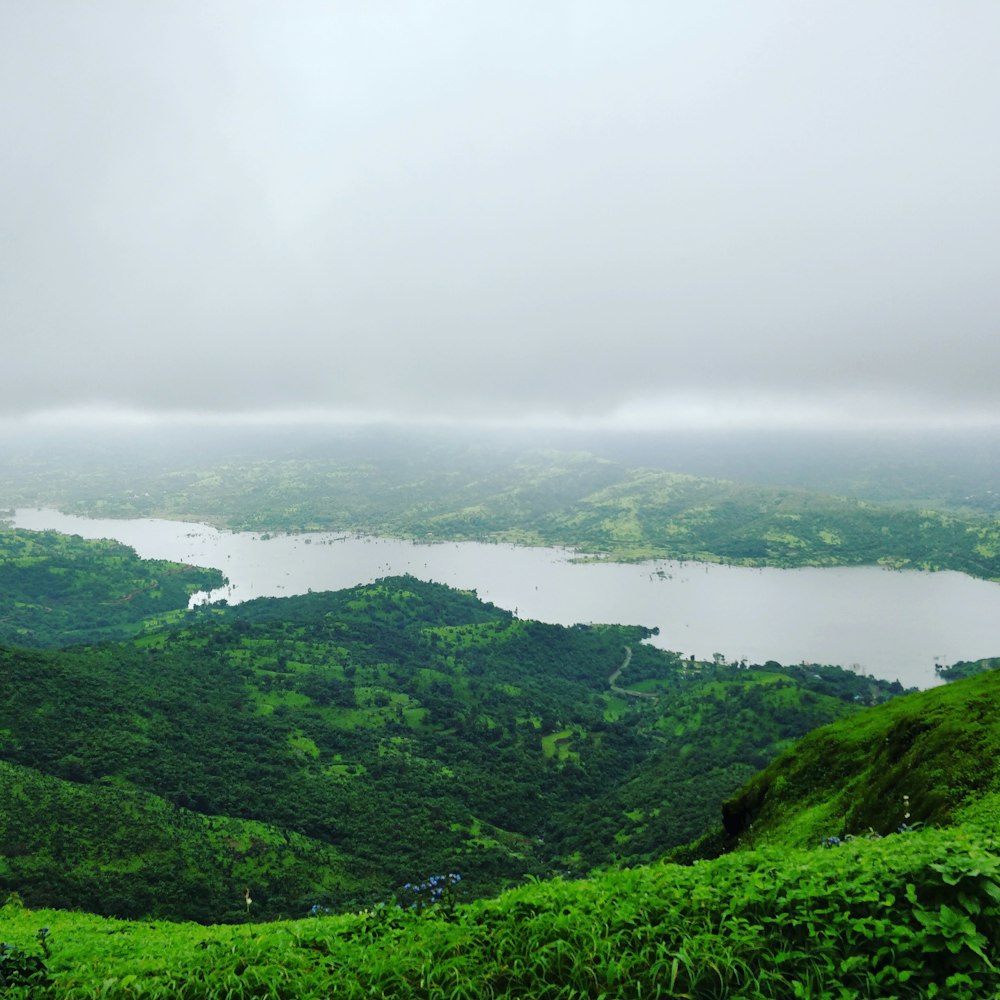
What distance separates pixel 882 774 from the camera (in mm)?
18266

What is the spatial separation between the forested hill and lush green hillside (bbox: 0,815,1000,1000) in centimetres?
5546

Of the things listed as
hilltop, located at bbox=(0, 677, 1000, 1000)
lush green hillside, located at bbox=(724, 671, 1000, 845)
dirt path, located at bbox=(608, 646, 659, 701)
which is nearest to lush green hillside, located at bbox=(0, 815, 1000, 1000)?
hilltop, located at bbox=(0, 677, 1000, 1000)

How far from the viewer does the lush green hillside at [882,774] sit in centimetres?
1350

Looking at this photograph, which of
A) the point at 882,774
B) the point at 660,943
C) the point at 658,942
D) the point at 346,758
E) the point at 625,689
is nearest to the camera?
the point at 660,943

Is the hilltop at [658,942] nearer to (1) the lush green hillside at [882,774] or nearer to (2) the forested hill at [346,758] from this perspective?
(1) the lush green hillside at [882,774]

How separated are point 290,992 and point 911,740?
20265mm

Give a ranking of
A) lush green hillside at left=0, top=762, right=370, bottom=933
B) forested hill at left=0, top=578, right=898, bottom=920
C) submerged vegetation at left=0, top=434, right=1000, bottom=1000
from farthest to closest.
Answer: forested hill at left=0, top=578, right=898, bottom=920
lush green hillside at left=0, top=762, right=370, bottom=933
submerged vegetation at left=0, top=434, right=1000, bottom=1000

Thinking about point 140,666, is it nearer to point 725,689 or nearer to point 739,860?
point 725,689

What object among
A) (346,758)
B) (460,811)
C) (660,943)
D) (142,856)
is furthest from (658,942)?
(346,758)

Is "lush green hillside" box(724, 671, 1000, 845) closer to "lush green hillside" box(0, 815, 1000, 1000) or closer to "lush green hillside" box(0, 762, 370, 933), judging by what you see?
"lush green hillside" box(0, 815, 1000, 1000)

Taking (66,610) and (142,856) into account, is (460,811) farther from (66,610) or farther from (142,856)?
(66,610)

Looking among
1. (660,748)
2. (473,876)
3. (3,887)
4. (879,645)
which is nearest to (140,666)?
(3,887)

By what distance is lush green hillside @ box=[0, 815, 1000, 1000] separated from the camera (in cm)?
563

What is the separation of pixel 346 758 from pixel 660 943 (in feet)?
341
